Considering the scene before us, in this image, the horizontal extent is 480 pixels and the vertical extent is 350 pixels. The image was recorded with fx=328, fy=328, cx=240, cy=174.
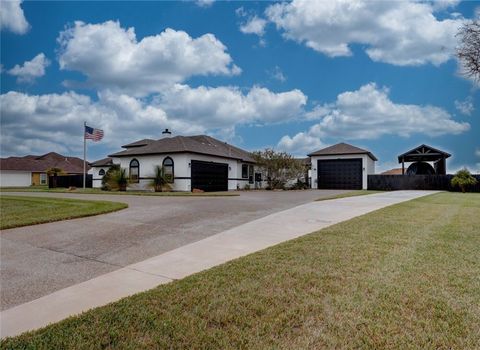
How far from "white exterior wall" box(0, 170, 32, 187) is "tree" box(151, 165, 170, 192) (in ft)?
102

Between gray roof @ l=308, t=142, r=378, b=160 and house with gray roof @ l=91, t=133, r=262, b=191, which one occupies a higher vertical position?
gray roof @ l=308, t=142, r=378, b=160

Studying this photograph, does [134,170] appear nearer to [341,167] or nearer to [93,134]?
[93,134]

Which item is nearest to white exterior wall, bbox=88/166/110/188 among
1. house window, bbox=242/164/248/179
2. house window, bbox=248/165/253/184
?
house window, bbox=242/164/248/179

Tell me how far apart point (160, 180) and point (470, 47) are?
20198mm

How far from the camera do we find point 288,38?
16344 millimetres

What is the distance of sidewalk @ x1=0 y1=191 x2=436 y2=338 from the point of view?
11.5 feet

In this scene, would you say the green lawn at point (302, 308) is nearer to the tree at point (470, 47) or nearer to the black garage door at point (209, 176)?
the tree at point (470, 47)

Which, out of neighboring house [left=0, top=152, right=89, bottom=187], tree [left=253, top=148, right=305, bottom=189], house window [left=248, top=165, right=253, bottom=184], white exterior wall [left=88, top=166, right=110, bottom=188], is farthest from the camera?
neighboring house [left=0, top=152, right=89, bottom=187]

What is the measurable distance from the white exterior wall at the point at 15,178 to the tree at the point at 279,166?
3455cm

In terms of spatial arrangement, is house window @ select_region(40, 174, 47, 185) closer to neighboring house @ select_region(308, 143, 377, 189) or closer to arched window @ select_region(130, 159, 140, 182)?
arched window @ select_region(130, 159, 140, 182)

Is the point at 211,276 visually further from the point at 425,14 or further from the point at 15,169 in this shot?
Answer: the point at 15,169

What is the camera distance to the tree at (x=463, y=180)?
25.9 m

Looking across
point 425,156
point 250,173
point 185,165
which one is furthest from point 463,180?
point 185,165

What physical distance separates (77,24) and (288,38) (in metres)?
9.54
